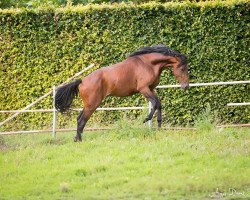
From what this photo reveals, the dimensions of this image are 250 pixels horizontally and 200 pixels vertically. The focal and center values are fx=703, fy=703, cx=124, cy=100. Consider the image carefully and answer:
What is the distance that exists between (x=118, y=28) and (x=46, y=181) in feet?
25.5

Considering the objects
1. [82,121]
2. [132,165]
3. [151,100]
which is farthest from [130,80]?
[132,165]

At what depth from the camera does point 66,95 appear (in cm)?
1552

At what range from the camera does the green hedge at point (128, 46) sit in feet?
59.9

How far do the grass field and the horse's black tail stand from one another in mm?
820

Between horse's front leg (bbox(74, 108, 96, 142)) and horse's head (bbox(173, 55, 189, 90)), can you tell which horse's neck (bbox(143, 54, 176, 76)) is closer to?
horse's head (bbox(173, 55, 189, 90))

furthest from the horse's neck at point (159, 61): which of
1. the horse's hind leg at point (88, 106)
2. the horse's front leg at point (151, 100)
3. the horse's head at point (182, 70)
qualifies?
the horse's hind leg at point (88, 106)

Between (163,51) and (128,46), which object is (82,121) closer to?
(163,51)

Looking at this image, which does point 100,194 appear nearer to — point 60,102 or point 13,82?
point 60,102

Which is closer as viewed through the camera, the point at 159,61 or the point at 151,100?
the point at 151,100

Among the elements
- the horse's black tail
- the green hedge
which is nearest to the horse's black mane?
the horse's black tail

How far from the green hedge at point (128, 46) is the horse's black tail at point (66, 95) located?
10.8 ft

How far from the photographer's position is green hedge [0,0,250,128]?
59.9 feet

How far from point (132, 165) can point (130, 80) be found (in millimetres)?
3382

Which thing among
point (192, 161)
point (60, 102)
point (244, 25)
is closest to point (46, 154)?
point (60, 102)
